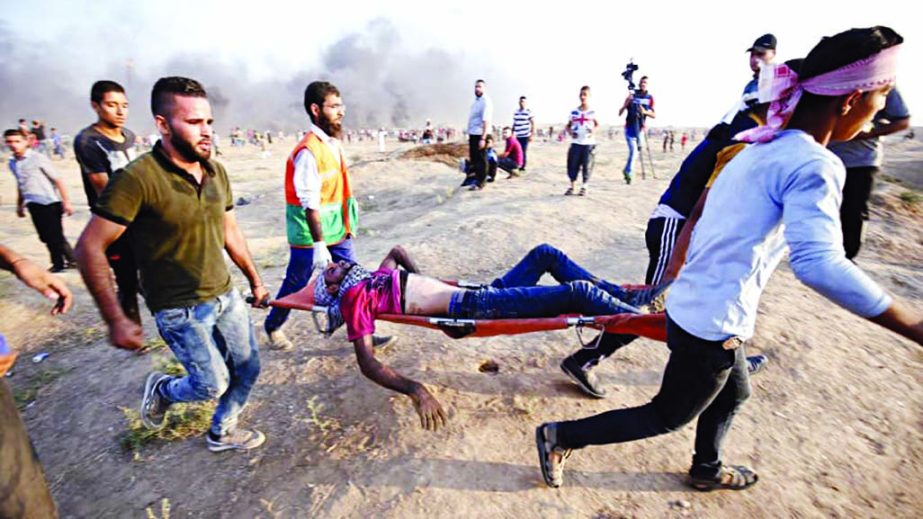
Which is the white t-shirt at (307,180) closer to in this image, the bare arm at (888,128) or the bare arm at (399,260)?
the bare arm at (399,260)

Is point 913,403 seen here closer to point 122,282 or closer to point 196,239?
point 196,239

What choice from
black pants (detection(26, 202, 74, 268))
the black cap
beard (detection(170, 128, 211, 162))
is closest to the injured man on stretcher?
beard (detection(170, 128, 211, 162))

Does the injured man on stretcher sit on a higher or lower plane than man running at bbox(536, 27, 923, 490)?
lower

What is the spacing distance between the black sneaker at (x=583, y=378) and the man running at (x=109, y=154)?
11.0 ft

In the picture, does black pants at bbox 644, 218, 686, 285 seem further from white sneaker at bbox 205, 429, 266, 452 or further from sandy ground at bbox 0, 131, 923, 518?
white sneaker at bbox 205, 429, 266, 452

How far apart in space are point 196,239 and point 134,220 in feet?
0.89

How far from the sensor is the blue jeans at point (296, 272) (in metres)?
3.58

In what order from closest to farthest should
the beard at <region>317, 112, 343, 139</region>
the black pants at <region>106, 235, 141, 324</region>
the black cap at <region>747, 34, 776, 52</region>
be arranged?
the beard at <region>317, 112, 343, 139</region> → the black pants at <region>106, 235, 141, 324</region> → the black cap at <region>747, 34, 776, 52</region>

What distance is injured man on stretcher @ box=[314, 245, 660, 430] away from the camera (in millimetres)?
2668

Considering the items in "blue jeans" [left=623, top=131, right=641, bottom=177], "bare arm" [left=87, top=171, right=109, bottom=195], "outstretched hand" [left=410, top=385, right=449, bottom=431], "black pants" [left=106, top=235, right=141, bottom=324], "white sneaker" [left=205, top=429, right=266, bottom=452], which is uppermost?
"blue jeans" [left=623, top=131, right=641, bottom=177]

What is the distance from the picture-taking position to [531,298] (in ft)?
9.35

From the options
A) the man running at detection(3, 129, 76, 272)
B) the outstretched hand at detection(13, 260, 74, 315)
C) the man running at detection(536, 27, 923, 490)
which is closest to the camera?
the man running at detection(536, 27, 923, 490)

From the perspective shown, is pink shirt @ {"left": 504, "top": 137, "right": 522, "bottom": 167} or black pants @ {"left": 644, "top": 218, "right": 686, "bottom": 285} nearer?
black pants @ {"left": 644, "top": 218, "right": 686, "bottom": 285}

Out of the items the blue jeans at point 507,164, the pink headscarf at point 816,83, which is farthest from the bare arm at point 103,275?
the blue jeans at point 507,164
